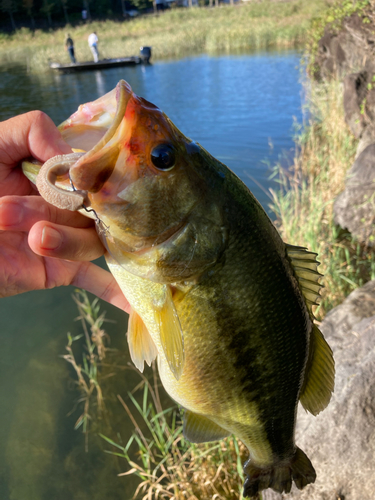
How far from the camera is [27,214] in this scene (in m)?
1.33

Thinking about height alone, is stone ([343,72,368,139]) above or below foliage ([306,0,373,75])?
below

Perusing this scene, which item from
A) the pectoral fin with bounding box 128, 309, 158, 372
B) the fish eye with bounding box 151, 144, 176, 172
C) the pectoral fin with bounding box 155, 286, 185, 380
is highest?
the fish eye with bounding box 151, 144, 176, 172

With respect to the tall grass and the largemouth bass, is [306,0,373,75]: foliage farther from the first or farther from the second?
the largemouth bass

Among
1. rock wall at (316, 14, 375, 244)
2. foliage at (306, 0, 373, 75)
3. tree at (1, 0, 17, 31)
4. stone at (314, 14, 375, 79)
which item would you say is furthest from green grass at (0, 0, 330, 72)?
rock wall at (316, 14, 375, 244)

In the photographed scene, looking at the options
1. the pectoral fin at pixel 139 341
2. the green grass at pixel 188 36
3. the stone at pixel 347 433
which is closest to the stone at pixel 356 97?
the stone at pixel 347 433

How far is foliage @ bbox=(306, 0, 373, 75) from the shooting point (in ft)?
26.6

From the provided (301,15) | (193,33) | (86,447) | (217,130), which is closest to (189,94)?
(217,130)

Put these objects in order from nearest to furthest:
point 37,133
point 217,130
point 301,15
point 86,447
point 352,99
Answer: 1. point 37,133
2. point 86,447
3. point 352,99
4. point 217,130
5. point 301,15

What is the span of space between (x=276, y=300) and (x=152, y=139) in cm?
75

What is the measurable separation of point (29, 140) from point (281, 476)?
6.11 ft

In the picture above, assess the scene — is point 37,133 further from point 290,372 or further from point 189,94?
point 189,94

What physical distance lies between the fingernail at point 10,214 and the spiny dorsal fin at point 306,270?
101 cm

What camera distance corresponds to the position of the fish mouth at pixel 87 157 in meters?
1.05

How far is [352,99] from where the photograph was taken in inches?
306
